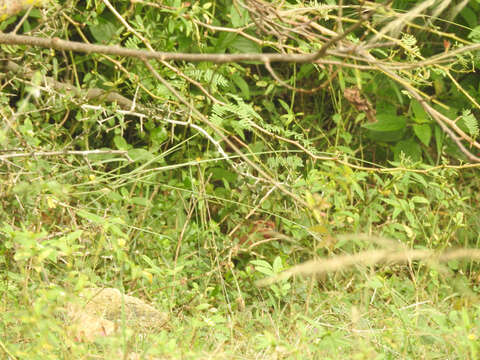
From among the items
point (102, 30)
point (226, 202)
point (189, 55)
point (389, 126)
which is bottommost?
point (226, 202)

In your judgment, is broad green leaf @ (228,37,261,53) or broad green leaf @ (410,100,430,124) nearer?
broad green leaf @ (228,37,261,53)

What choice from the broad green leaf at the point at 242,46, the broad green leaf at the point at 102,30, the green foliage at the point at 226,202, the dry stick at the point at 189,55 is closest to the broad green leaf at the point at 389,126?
the green foliage at the point at 226,202

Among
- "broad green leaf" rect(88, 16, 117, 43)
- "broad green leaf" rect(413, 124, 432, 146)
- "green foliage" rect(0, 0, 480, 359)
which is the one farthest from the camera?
"broad green leaf" rect(413, 124, 432, 146)

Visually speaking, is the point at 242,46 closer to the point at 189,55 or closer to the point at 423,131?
the point at 423,131

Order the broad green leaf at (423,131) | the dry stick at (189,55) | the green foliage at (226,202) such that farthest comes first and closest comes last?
the broad green leaf at (423,131), the green foliage at (226,202), the dry stick at (189,55)

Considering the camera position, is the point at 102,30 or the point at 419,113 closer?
the point at 102,30

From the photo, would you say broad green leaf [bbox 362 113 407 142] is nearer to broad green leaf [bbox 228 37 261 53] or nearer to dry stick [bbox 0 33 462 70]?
broad green leaf [bbox 228 37 261 53]

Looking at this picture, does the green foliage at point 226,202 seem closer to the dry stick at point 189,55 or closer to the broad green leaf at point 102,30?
the broad green leaf at point 102,30

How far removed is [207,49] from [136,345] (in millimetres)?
1694

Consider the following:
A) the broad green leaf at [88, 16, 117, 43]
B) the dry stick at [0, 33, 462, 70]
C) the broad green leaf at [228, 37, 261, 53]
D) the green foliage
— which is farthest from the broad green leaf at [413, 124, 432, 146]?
the dry stick at [0, 33, 462, 70]

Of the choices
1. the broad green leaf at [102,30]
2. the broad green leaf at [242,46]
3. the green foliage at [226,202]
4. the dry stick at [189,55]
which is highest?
the dry stick at [189,55]

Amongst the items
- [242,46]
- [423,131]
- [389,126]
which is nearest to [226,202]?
[242,46]

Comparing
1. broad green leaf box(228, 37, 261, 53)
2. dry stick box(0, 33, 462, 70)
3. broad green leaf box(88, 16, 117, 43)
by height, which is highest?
dry stick box(0, 33, 462, 70)

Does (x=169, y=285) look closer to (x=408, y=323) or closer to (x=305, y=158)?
(x=408, y=323)
